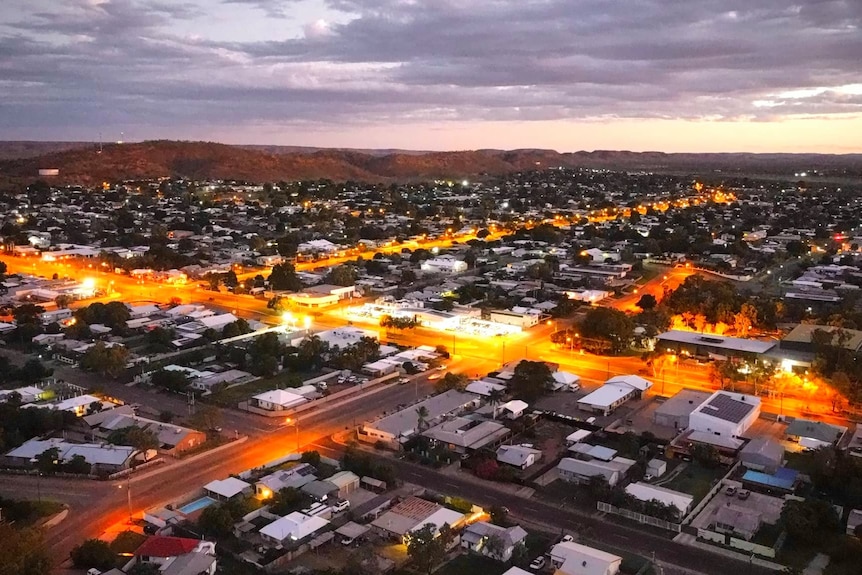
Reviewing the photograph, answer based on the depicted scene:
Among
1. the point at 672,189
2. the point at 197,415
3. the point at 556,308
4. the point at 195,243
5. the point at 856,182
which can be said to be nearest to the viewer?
the point at 197,415

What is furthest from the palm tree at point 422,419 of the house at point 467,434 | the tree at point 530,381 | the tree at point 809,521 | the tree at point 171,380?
the tree at point 809,521

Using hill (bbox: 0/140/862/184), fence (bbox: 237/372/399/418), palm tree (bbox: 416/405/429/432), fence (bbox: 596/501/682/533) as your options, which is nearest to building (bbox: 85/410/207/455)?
fence (bbox: 237/372/399/418)

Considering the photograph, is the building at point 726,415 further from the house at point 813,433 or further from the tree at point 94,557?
the tree at point 94,557

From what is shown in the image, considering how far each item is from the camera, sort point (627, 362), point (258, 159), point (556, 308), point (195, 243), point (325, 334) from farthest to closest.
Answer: point (258, 159), point (195, 243), point (556, 308), point (325, 334), point (627, 362)

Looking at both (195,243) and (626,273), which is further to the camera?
(195,243)

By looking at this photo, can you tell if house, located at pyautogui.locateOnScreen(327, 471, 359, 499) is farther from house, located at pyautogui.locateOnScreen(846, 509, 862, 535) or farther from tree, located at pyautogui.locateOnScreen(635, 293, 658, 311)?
tree, located at pyautogui.locateOnScreen(635, 293, 658, 311)

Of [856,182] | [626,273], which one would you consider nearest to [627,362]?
[626,273]

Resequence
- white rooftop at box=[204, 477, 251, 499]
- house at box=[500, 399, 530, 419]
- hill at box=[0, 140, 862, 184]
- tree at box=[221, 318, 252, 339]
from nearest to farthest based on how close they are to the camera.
Result: white rooftop at box=[204, 477, 251, 499] < house at box=[500, 399, 530, 419] < tree at box=[221, 318, 252, 339] < hill at box=[0, 140, 862, 184]

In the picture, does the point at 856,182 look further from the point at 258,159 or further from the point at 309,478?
the point at 309,478

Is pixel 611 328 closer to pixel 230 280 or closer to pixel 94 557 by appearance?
pixel 94 557
